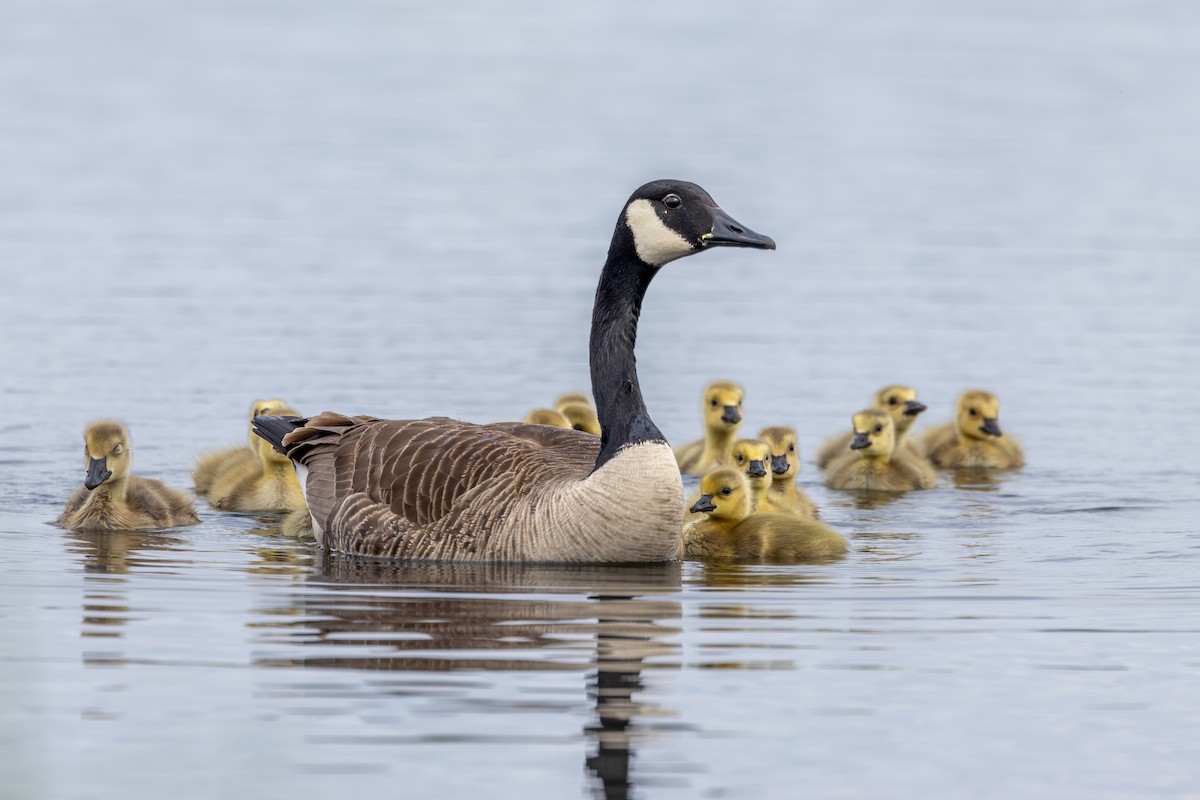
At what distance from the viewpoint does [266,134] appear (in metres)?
32.4

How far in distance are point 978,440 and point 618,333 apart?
561cm

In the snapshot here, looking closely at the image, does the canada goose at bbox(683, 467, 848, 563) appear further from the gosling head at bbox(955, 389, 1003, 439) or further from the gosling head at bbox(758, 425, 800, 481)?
the gosling head at bbox(955, 389, 1003, 439)

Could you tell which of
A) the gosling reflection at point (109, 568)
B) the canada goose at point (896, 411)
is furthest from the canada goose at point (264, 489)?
the canada goose at point (896, 411)

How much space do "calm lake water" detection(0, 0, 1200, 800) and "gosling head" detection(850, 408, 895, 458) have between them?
49cm

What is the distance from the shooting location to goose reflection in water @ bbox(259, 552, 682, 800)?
918cm

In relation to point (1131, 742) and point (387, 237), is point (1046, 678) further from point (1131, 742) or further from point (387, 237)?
point (387, 237)

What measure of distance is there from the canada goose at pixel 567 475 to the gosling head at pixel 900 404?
4931 millimetres

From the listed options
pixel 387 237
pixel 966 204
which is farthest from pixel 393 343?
pixel 966 204

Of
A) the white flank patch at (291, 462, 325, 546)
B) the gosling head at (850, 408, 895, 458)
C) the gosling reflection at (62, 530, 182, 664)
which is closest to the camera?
the gosling reflection at (62, 530, 182, 664)

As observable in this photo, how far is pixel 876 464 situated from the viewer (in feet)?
53.2

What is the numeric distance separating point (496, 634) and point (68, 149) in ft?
69.4

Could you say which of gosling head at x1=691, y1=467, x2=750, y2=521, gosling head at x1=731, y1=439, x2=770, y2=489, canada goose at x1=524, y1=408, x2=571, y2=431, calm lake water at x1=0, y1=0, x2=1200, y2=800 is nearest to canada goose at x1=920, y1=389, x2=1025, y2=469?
calm lake water at x1=0, y1=0, x2=1200, y2=800

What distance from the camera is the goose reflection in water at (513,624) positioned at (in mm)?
9180

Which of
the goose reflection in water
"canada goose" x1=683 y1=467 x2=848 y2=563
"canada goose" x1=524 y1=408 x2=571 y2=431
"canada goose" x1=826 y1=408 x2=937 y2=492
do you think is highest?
"canada goose" x1=524 y1=408 x2=571 y2=431
